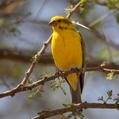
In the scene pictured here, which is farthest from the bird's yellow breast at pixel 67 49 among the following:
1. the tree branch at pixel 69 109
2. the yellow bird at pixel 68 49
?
the tree branch at pixel 69 109

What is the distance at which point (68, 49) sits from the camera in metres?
6.15

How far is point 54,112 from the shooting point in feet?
13.7

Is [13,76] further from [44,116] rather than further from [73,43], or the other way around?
[44,116]

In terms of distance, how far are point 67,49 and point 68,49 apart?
12 mm

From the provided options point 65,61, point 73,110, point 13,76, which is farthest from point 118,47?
point 73,110

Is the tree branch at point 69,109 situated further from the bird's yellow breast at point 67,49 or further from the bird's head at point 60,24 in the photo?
the bird's head at point 60,24

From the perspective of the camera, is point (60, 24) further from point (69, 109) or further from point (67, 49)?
point (69, 109)

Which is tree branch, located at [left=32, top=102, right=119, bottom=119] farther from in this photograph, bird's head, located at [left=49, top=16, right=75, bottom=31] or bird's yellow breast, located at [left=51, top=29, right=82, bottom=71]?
bird's head, located at [left=49, top=16, right=75, bottom=31]

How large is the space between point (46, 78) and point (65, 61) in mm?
1878

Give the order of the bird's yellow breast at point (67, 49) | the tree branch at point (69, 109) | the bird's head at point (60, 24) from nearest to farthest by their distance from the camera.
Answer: the tree branch at point (69, 109) < the bird's yellow breast at point (67, 49) < the bird's head at point (60, 24)

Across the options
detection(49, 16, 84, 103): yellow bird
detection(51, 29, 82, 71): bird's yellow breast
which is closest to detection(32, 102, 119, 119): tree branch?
detection(49, 16, 84, 103): yellow bird

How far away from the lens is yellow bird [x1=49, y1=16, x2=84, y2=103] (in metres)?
6.16

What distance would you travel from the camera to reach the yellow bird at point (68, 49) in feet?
20.2

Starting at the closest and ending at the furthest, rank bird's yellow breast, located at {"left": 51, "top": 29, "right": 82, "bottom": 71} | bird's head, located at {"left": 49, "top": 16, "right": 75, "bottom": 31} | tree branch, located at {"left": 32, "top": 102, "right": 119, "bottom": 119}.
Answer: tree branch, located at {"left": 32, "top": 102, "right": 119, "bottom": 119} → bird's yellow breast, located at {"left": 51, "top": 29, "right": 82, "bottom": 71} → bird's head, located at {"left": 49, "top": 16, "right": 75, "bottom": 31}
